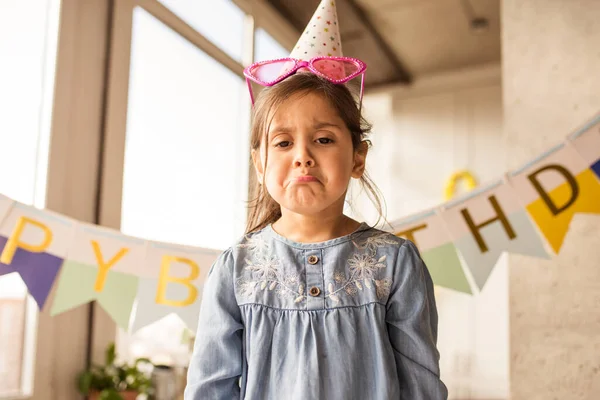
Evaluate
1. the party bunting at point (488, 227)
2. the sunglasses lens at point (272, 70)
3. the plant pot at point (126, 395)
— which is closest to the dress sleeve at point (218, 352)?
the sunglasses lens at point (272, 70)

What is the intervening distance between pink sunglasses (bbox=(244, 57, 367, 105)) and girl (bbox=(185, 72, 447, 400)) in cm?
2

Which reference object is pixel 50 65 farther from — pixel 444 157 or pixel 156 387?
pixel 444 157

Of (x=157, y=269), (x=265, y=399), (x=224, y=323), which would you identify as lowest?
(x=265, y=399)

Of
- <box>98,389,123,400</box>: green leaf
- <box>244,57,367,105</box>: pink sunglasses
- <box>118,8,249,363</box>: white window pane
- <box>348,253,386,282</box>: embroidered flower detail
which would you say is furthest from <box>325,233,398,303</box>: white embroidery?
<box>118,8,249,363</box>: white window pane

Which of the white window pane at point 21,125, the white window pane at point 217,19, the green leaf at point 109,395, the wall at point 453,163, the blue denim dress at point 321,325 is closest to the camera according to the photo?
the blue denim dress at point 321,325

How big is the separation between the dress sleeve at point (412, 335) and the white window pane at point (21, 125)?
1.44 meters

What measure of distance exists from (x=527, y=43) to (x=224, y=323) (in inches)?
67.2

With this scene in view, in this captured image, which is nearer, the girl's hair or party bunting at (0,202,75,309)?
the girl's hair

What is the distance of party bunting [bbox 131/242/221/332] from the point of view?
1.38 metres

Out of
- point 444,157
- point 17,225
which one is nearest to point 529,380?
point 17,225

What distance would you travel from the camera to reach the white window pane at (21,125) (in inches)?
74.6

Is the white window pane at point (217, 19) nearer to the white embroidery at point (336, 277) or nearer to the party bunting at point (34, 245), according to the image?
the party bunting at point (34, 245)

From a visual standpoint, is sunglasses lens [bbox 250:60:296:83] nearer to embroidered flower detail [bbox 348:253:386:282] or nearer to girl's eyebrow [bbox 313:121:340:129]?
girl's eyebrow [bbox 313:121:340:129]

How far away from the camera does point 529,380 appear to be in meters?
1.97
